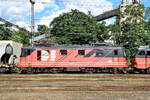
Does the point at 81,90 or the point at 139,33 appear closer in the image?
the point at 81,90

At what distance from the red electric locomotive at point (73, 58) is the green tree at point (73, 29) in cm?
3258

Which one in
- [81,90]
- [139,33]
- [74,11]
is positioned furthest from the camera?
[74,11]

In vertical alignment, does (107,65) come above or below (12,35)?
below

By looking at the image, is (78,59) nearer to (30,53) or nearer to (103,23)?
(30,53)

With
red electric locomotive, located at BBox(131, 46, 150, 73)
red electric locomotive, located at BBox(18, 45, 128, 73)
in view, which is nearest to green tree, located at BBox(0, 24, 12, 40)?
red electric locomotive, located at BBox(18, 45, 128, 73)

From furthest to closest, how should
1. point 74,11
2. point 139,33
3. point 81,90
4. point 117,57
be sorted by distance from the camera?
point 74,11
point 139,33
point 117,57
point 81,90

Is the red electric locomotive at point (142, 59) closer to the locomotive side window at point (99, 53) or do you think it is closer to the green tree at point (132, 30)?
the locomotive side window at point (99, 53)

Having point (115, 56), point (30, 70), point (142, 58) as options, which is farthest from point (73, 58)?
point (142, 58)

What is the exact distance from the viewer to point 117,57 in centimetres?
3086

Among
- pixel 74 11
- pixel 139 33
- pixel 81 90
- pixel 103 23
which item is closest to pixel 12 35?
pixel 74 11

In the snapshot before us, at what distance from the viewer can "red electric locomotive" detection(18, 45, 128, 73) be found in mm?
30859

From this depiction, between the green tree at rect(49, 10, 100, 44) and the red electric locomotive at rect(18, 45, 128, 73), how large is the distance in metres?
32.6

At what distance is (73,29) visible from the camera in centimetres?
6712

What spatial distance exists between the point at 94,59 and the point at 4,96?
58.7 ft
